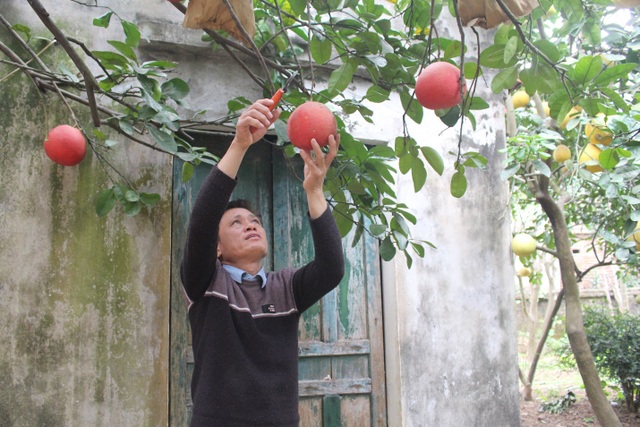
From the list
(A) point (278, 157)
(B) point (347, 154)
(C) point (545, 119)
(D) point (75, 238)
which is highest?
(C) point (545, 119)

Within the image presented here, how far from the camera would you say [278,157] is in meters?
3.54

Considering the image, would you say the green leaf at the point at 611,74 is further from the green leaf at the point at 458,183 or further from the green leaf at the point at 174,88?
the green leaf at the point at 174,88

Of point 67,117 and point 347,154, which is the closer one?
point 347,154

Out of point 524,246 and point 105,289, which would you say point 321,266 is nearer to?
point 105,289

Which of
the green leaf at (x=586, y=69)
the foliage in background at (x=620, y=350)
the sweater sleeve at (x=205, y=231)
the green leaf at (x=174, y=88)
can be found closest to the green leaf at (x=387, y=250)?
the sweater sleeve at (x=205, y=231)

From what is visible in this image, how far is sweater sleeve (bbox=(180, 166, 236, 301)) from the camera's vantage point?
6.29 ft

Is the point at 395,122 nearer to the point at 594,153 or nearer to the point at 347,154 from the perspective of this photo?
the point at 594,153

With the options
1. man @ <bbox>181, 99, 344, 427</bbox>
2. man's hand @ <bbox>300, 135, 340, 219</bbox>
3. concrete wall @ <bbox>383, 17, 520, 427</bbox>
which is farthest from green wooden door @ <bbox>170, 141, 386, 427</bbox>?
man's hand @ <bbox>300, 135, 340, 219</bbox>

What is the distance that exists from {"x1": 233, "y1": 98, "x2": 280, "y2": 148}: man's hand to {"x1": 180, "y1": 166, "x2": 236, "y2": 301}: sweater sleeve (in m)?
0.17

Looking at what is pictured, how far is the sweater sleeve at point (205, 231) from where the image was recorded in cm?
192

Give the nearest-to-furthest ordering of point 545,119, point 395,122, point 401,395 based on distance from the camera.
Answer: point 401,395, point 395,122, point 545,119

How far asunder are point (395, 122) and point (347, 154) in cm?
156

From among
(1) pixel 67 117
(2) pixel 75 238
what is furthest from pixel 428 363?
(1) pixel 67 117

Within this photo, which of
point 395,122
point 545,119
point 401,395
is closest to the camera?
point 401,395
